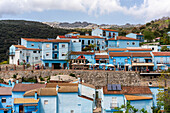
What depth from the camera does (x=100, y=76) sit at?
52.2 m

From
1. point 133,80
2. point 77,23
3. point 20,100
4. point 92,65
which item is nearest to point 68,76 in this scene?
point 92,65

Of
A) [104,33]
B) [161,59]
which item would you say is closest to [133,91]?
[161,59]

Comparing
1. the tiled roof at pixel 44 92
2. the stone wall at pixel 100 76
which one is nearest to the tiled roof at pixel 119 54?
the stone wall at pixel 100 76

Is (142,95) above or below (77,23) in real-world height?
below

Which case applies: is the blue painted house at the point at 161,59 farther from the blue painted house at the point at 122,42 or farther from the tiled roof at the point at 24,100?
the tiled roof at the point at 24,100

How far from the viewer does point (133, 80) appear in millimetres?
51219

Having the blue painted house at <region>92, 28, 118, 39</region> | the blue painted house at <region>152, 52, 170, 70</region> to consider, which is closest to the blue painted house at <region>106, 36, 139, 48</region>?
the blue painted house at <region>92, 28, 118, 39</region>

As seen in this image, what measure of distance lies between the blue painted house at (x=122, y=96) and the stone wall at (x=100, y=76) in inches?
715

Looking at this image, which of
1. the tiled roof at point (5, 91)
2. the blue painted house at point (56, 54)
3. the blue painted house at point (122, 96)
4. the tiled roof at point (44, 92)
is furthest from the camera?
the blue painted house at point (56, 54)

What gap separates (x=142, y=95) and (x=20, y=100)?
16.2 metres

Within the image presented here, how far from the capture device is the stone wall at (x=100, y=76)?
50931 millimetres

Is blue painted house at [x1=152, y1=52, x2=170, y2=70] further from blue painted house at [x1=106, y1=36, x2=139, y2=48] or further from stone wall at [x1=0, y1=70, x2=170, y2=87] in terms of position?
blue painted house at [x1=106, y1=36, x2=139, y2=48]

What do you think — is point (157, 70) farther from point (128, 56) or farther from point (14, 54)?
point (14, 54)

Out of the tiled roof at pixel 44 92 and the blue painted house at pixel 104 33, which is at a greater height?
the blue painted house at pixel 104 33
